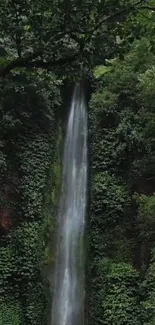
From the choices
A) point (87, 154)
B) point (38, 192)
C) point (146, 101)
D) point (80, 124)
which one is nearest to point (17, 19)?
point (146, 101)

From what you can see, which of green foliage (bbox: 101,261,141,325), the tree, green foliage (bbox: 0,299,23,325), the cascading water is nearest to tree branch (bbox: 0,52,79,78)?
the tree

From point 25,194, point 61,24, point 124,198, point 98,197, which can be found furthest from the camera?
point 98,197

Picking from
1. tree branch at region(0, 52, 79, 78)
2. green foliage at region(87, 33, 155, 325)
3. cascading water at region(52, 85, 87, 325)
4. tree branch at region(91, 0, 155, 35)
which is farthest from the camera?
cascading water at region(52, 85, 87, 325)

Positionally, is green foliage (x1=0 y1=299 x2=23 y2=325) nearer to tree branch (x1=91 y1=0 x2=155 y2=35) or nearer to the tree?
the tree

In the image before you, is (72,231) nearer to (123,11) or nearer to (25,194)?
(25,194)

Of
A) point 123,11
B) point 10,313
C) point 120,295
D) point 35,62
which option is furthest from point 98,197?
point 123,11

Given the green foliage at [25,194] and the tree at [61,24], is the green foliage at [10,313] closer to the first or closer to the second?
the green foliage at [25,194]

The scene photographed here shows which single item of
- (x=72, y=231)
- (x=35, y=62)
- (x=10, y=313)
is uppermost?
(x=35, y=62)

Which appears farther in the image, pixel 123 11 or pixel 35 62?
pixel 35 62
